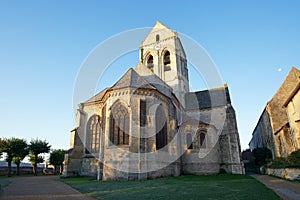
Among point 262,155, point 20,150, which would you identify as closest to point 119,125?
point 20,150

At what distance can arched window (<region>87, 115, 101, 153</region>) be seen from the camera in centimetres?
2038

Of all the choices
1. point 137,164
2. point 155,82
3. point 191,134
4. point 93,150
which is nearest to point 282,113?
point 191,134

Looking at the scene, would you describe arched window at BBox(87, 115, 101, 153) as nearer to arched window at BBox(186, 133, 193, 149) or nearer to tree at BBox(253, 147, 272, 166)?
arched window at BBox(186, 133, 193, 149)

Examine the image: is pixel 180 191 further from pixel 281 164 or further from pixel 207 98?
pixel 207 98

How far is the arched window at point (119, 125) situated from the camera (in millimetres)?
14977

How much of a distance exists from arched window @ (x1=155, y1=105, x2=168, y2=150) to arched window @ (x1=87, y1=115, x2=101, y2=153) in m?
7.43

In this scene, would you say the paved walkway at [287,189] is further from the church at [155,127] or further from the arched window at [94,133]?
the arched window at [94,133]

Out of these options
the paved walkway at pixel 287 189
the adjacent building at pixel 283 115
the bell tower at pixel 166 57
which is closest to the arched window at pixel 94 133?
the bell tower at pixel 166 57

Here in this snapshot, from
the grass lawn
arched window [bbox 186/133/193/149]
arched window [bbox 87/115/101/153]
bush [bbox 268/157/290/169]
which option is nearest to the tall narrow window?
the grass lawn

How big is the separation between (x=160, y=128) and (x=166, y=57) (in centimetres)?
1739

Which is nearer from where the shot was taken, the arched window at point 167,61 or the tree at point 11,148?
the tree at point 11,148

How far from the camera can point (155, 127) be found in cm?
1584

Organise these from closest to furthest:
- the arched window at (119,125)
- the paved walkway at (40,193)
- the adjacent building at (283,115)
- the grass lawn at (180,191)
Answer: the grass lawn at (180,191) < the paved walkway at (40,193) < the arched window at (119,125) < the adjacent building at (283,115)

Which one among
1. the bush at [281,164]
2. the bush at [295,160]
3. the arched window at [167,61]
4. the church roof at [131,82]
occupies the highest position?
the arched window at [167,61]
